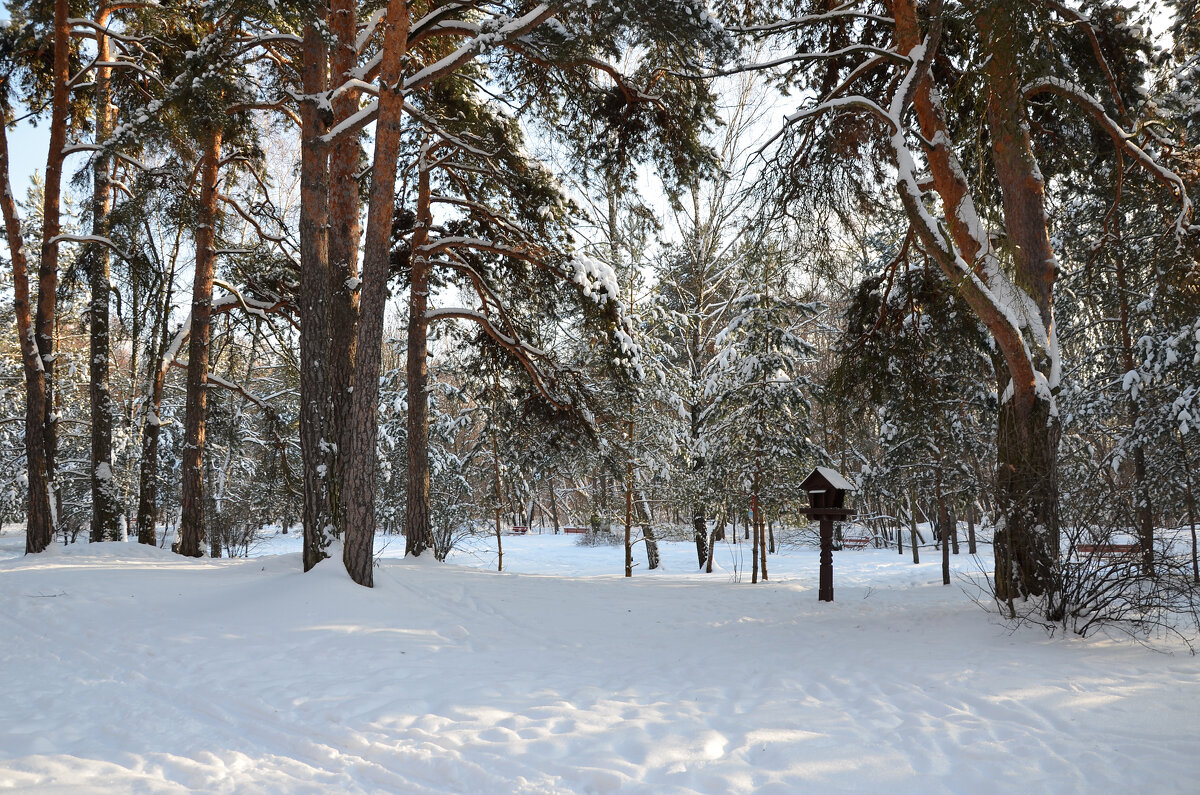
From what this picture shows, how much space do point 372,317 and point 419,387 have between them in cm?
368

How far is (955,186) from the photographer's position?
6840 mm

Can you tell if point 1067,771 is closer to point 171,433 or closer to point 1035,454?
point 1035,454

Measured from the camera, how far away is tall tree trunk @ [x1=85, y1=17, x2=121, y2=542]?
11.1 m

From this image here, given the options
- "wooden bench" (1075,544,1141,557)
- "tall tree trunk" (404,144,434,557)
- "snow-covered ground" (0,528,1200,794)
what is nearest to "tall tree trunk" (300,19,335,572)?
"snow-covered ground" (0,528,1200,794)

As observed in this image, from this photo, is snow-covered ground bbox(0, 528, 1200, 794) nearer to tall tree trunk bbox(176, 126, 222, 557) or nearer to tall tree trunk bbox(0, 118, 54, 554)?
tall tree trunk bbox(0, 118, 54, 554)

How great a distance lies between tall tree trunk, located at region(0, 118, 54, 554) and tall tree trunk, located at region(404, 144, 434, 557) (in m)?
5.47

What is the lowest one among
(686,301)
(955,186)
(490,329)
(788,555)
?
(788,555)

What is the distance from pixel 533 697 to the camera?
14.2ft

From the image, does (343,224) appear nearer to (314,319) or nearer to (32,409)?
(314,319)

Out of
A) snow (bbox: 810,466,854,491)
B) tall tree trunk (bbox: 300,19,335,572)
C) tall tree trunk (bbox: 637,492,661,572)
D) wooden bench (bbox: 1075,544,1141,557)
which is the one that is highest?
tall tree trunk (bbox: 300,19,335,572)

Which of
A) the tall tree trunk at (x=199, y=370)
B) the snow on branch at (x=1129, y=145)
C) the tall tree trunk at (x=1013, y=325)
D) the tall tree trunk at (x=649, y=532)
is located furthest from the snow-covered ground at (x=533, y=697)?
the tall tree trunk at (x=649, y=532)

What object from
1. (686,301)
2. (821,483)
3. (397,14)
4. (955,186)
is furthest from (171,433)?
(955,186)

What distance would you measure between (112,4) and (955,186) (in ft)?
41.9

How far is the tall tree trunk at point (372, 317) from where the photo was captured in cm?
683
